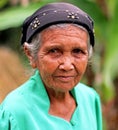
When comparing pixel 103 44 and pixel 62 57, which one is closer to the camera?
pixel 62 57

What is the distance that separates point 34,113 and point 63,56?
263mm

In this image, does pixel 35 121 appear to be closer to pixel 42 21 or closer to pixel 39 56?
pixel 39 56

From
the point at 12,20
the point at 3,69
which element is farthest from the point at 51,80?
the point at 3,69

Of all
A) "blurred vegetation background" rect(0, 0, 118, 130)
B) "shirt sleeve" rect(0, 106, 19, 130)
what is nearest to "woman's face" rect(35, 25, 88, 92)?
"shirt sleeve" rect(0, 106, 19, 130)

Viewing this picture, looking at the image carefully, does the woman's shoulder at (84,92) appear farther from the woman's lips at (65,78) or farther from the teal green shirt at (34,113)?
the woman's lips at (65,78)

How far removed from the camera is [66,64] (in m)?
2.25

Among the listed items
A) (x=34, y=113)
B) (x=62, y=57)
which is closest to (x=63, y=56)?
(x=62, y=57)

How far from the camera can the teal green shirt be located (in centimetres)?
226

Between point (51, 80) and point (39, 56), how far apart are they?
0.36 ft

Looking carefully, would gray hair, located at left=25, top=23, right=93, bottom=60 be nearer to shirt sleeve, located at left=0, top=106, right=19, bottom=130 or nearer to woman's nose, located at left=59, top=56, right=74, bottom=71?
woman's nose, located at left=59, top=56, right=74, bottom=71

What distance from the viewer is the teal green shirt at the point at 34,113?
Answer: 2264mm

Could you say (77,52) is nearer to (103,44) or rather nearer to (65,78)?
(65,78)

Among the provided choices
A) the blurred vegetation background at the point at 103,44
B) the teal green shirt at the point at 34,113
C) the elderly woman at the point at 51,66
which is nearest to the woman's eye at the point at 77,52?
the elderly woman at the point at 51,66

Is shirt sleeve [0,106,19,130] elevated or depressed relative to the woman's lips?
depressed
